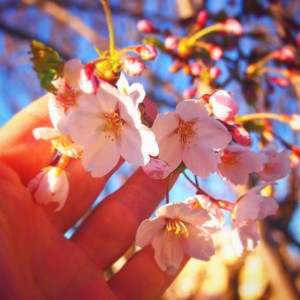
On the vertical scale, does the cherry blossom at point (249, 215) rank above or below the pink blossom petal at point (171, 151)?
below

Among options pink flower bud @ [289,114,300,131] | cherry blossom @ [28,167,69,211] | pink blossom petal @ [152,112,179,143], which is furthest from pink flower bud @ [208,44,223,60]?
cherry blossom @ [28,167,69,211]

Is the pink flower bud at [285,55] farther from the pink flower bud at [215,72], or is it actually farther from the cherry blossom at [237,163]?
the cherry blossom at [237,163]

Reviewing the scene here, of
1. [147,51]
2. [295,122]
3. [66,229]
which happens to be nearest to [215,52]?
[295,122]

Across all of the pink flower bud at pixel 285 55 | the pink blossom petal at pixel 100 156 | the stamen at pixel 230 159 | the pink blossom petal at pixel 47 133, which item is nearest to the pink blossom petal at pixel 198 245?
the stamen at pixel 230 159

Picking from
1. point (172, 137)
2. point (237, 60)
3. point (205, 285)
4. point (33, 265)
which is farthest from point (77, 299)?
point (205, 285)

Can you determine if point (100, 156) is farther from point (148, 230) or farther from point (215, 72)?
point (215, 72)

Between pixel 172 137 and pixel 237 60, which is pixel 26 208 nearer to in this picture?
pixel 172 137

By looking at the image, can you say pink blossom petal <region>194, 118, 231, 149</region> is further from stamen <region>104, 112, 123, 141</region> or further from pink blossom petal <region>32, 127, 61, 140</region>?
pink blossom petal <region>32, 127, 61, 140</region>
